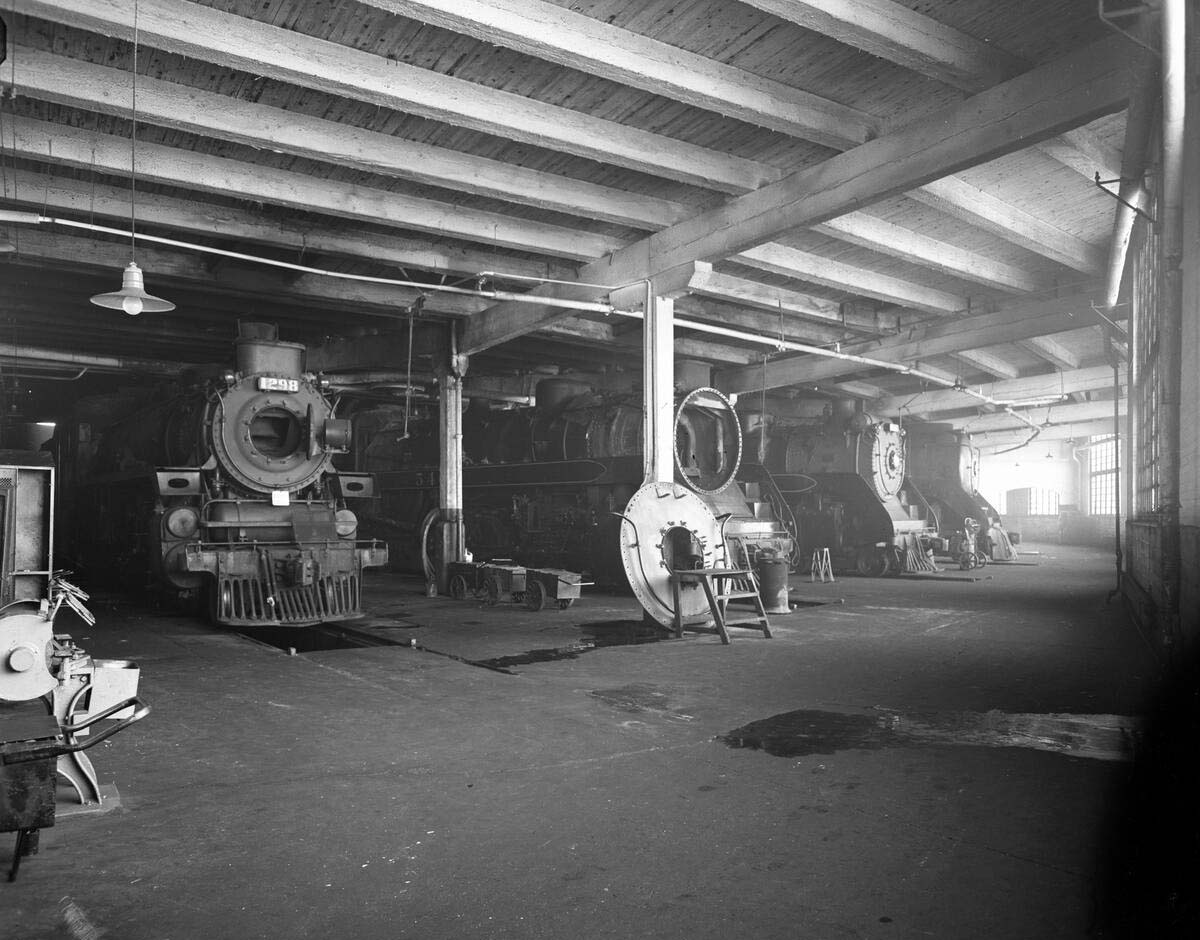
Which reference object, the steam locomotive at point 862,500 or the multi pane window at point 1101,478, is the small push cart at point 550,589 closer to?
the steam locomotive at point 862,500

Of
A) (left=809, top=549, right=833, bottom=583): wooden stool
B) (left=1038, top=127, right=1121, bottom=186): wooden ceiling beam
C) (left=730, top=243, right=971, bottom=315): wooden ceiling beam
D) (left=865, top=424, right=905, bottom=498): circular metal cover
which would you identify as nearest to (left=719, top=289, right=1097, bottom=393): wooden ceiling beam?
(left=730, top=243, right=971, bottom=315): wooden ceiling beam

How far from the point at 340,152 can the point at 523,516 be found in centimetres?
711

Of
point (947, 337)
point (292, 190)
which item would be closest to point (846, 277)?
point (947, 337)

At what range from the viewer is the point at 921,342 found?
12.7m

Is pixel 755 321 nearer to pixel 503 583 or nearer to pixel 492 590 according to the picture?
pixel 503 583

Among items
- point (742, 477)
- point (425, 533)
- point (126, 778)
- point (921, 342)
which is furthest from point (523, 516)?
point (126, 778)

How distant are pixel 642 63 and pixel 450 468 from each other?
7414 millimetres

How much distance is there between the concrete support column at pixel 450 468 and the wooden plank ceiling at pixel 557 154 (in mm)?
630

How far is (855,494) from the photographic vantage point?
50.4 ft

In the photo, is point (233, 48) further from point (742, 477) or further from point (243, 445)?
point (742, 477)

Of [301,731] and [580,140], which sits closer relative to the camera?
[301,731]

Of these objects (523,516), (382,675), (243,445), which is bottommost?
(382,675)

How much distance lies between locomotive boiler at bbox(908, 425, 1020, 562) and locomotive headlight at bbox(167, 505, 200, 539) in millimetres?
14273

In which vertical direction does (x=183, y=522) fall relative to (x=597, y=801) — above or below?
above
